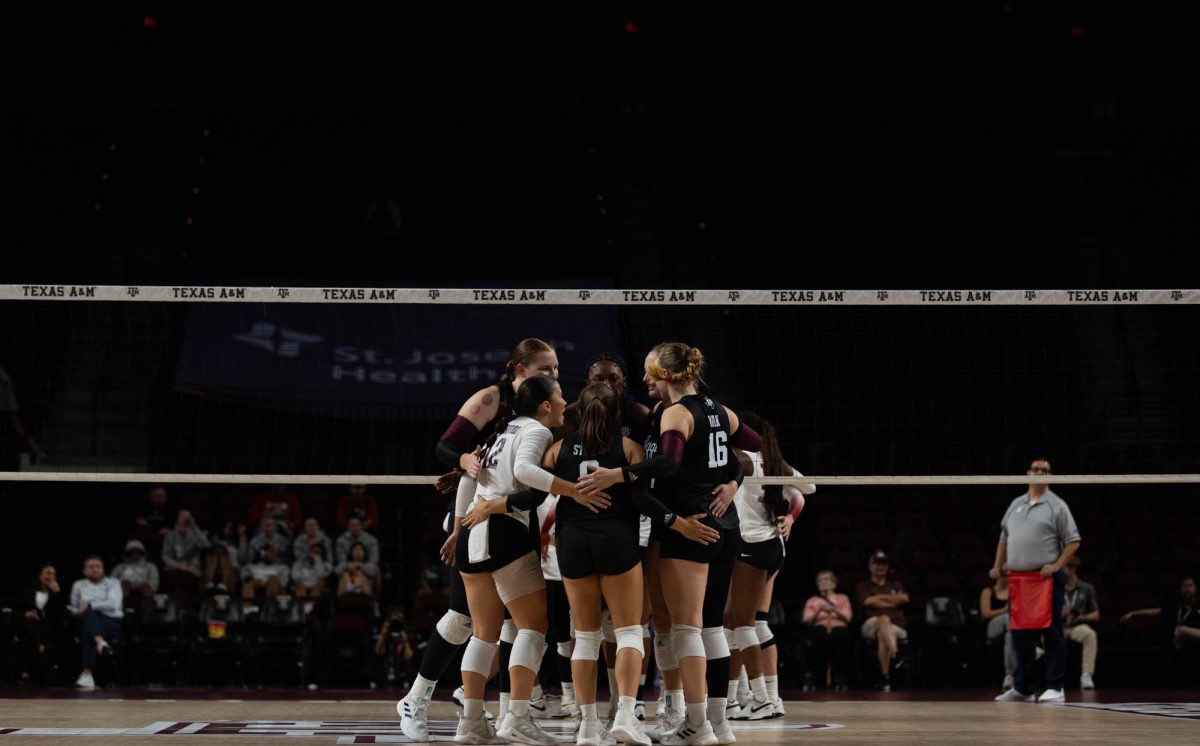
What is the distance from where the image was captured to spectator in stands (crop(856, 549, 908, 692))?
13.0 m

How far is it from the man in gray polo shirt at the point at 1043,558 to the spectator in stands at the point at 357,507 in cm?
740

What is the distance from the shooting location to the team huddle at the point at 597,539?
6488 mm

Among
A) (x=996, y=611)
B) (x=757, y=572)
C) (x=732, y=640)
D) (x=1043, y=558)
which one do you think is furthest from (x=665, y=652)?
(x=996, y=611)

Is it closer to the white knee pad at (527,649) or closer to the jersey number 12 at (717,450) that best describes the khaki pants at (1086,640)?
the jersey number 12 at (717,450)

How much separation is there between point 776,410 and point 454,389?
431 cm

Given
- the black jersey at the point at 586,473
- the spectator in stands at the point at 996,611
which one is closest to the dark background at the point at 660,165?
the spectator in stands at the point at 996,611

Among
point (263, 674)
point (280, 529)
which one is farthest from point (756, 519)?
point (280, 529)

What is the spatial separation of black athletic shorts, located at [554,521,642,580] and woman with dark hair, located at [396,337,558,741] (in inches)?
28.8

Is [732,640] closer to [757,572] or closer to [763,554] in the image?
[757,572]

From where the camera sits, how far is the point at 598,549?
6453 millimetres

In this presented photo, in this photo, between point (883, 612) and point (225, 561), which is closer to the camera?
point (883, 612)

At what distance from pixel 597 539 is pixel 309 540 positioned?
8556 mm

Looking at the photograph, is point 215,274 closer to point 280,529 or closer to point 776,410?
point 280,529

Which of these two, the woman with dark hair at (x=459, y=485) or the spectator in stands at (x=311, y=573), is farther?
the spectator in stands at (x=311, y=573)
